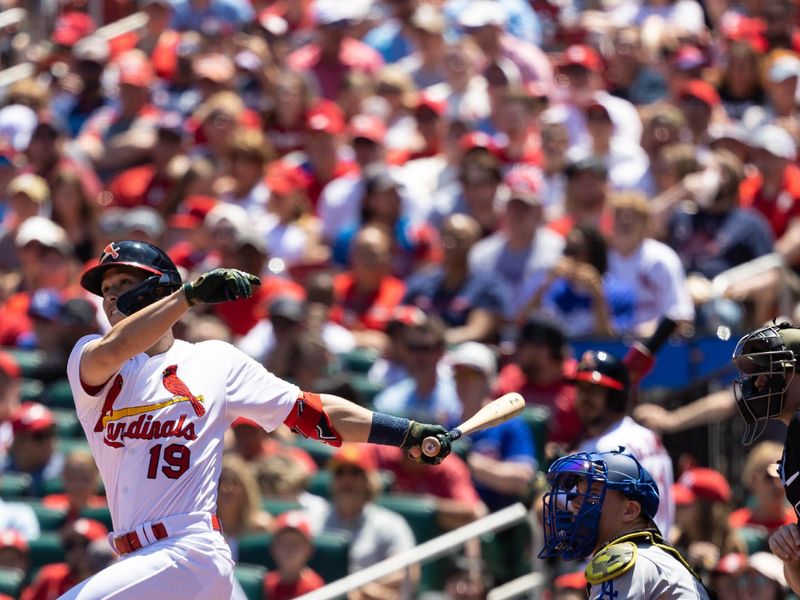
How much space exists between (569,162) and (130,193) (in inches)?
134

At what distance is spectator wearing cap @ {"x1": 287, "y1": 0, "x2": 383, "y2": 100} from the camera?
1325 cm

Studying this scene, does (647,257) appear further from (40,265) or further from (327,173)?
(40,265)

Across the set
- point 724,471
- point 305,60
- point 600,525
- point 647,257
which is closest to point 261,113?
point 305,60

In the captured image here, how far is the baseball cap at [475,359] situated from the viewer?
884cm

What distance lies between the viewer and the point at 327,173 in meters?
11.8

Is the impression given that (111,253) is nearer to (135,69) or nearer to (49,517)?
(49,517)

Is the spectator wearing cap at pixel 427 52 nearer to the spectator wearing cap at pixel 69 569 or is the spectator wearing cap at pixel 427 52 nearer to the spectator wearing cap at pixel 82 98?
the spectator wearing cap at pixel 82 98

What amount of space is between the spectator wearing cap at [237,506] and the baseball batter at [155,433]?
300 cm

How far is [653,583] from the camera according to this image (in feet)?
15.3

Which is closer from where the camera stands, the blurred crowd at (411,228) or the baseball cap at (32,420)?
the blurred crowd at (411,228)

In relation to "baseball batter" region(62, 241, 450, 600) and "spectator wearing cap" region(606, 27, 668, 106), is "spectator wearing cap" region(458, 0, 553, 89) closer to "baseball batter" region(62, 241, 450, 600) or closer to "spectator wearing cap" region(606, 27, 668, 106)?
"spectator wearing cap" region(606, 27, 668, 106)

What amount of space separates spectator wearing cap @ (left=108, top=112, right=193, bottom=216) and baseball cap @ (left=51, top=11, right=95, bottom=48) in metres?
2.72

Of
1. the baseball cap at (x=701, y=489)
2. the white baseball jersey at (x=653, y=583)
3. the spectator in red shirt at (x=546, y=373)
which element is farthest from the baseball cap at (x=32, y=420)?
the white baseball jersey at (x=653, y=583)

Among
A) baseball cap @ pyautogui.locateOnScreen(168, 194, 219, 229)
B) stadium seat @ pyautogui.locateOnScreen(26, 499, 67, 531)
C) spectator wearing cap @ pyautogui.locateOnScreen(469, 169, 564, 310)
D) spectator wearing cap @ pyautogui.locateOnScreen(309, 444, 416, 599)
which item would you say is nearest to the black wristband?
spectator wearing cap @ pyautogui.locateOnScreen(309, 444, 416, 599)
